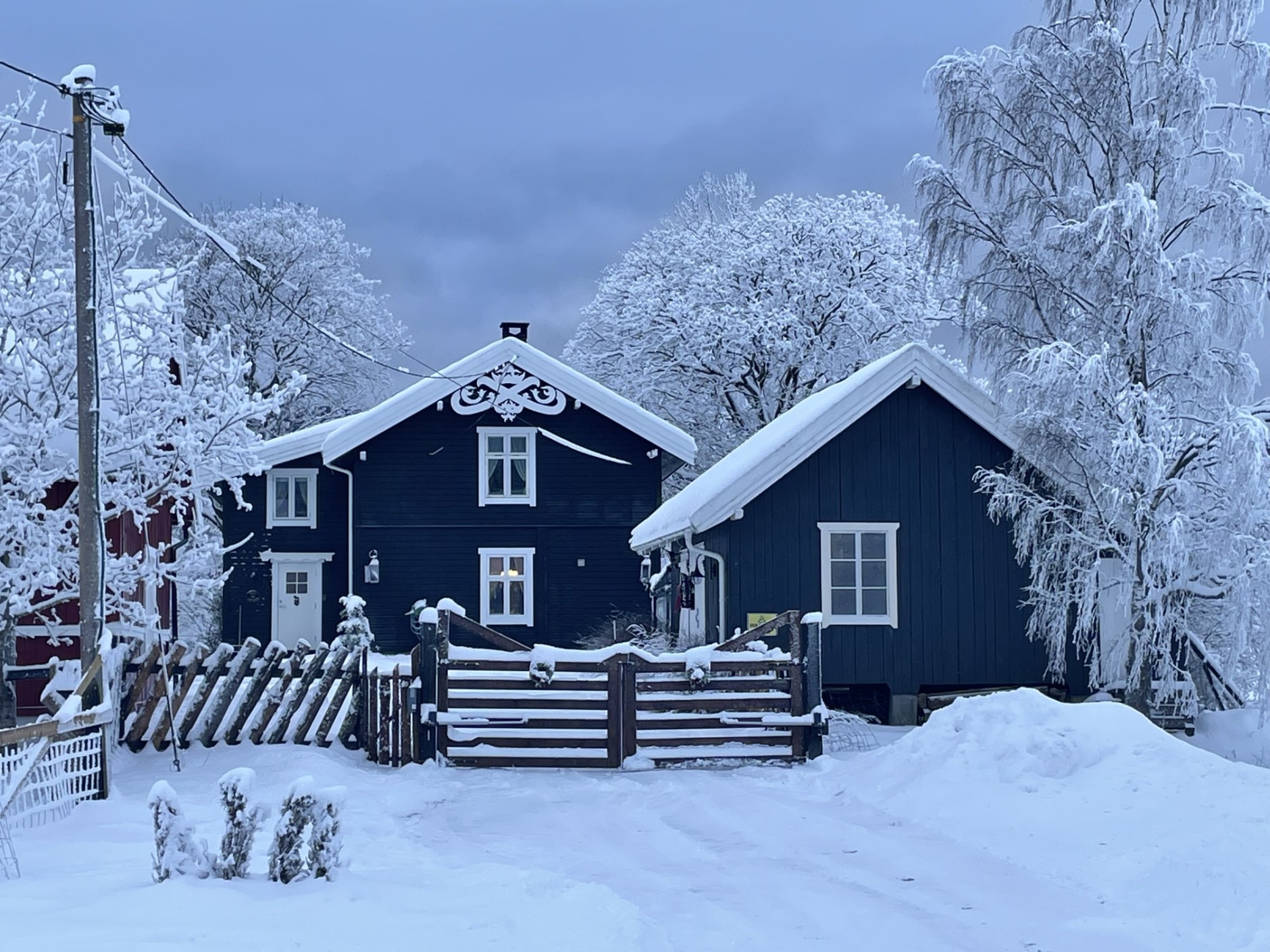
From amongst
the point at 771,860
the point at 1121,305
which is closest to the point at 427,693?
the point at 771,860

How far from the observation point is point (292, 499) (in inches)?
1261

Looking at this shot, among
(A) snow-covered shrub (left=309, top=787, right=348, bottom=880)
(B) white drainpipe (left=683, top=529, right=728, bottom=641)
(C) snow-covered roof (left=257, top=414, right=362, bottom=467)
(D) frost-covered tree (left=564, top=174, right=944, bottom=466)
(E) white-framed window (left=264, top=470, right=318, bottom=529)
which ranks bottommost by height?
(A) snow-covered shrub (left=309, top=787, right=348, bottom=880)

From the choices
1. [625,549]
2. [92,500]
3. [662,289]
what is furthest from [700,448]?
[92,500]

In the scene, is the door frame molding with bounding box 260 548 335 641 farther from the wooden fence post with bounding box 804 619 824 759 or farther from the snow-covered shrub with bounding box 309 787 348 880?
the snow-covered shrub with bounding box 309 787 348 880

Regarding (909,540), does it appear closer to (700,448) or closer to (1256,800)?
(1256,800)

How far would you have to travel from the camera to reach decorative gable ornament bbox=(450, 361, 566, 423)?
99.0 feet

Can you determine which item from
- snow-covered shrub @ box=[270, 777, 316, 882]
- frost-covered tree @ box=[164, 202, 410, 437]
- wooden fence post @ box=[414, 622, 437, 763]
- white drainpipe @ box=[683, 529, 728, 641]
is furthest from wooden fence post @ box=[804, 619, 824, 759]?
frost-covered tree @ box=[164, 202, 410, 437]

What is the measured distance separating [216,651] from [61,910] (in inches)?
326

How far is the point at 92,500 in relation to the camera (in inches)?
472

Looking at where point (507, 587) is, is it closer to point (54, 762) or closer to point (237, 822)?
point (54, 762)

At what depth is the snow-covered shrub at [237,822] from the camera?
23.4 feet

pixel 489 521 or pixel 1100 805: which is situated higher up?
pixel 489 521

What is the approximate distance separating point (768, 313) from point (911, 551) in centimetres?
2232

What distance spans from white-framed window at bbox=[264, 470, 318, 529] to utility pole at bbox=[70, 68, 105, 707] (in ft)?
65.2
